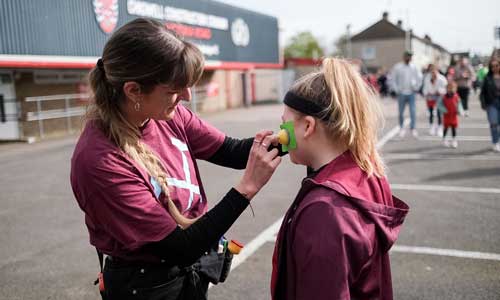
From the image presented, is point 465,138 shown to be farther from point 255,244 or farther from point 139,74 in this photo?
point 139,74

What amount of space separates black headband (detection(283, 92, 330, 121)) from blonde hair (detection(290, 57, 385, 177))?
11 millimetres

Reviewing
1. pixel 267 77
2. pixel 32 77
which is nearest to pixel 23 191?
pixel 32 77

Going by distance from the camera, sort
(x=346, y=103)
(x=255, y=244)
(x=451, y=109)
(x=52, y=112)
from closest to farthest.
→ 1. (x=346, y=103)
2. (x=255, y=244)
3. (x=451, y=109)
4. (x=52, y=112)

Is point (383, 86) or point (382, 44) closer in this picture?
point (383, 86)

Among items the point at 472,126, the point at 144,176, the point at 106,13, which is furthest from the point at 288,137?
the point at 106,13

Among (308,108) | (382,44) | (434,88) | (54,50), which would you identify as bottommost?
(434,88)

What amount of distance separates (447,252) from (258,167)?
307 centimetres

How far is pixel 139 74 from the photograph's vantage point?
5.40 feet

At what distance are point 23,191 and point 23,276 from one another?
138 inches

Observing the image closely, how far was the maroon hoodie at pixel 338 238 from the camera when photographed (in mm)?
1429

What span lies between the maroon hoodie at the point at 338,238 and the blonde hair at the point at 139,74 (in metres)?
0.43

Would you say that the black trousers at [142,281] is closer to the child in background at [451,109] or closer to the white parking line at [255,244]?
the white parking line at [255,244]

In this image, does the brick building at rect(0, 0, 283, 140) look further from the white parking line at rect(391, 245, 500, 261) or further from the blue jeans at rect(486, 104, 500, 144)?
the white parking line at rect(391, 245, 500, 261)

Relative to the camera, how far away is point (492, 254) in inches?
158
